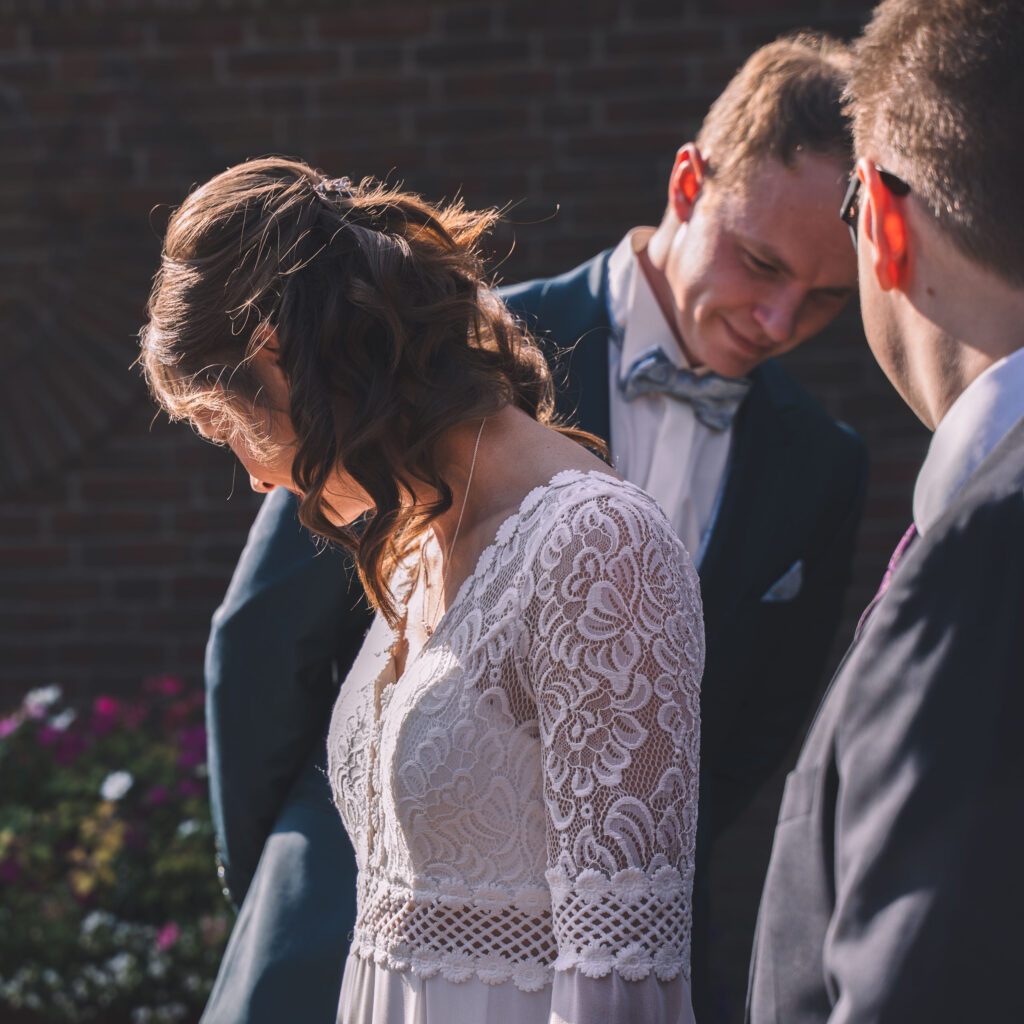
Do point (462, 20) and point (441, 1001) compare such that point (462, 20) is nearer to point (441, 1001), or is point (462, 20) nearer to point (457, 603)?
point (457, 603)

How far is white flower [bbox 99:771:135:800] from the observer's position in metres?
3.71

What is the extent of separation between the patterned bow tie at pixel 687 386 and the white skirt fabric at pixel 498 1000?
1.20 meters

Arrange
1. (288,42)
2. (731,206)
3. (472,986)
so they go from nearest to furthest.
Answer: (472,986)
(731,206)
(288,42)

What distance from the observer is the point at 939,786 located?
38.7 inches

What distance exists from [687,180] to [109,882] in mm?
2280

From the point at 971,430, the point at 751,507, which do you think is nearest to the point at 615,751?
the point at 971,430

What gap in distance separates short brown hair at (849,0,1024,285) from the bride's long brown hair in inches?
28.0

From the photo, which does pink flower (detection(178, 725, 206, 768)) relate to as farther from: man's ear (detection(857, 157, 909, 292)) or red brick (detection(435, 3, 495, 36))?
man's ear (detection(857, 157, 909, 292))

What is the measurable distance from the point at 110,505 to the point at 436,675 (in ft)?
9.47

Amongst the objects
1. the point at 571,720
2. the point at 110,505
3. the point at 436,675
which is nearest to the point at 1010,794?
the point at 571,720

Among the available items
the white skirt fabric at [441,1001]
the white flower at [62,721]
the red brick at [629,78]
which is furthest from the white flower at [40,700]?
the white skirt fabric at [441,1001]

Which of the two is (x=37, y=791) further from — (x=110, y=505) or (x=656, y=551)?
(x=656, y=551)

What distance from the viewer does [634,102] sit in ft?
13.4

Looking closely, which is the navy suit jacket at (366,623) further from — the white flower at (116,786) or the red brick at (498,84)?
the red brick at (498,84)
